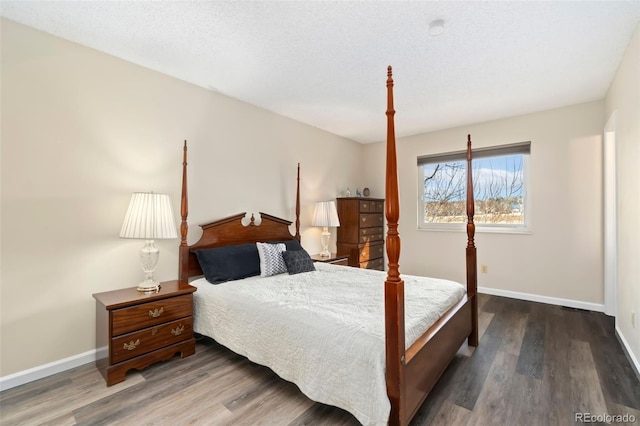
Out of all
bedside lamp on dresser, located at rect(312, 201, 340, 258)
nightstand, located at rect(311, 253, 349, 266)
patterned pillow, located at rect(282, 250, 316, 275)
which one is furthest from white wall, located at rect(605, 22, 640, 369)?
bedside lamp on dresser, located at rect(312, 201, 340, 258)

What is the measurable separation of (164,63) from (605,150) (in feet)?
15.4

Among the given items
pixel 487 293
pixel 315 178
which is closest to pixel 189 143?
pixel 315 178

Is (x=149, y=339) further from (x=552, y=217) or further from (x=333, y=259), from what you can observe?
(x=552, y=217)

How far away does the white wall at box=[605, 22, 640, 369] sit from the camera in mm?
2168

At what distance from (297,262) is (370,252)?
2.01 metres

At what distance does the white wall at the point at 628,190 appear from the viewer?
7.11ft

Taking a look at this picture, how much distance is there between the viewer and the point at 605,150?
3.38 m

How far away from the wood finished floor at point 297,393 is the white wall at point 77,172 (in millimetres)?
470

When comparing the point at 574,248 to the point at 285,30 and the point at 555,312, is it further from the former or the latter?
the point at 285,30

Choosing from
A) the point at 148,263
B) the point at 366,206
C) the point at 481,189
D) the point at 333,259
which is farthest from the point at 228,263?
the point at 481,189

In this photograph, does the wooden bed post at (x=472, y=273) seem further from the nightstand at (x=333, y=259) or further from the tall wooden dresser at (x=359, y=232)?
the tall wooden dresser at (x=359, y=232)

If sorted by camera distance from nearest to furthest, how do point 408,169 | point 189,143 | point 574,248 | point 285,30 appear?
point 285,30
point 189,143
point 574,248
point 408,169

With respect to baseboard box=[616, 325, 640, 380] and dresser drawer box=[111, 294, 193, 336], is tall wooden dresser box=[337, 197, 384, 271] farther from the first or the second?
baseboard box=[616, 325, 640, 380]

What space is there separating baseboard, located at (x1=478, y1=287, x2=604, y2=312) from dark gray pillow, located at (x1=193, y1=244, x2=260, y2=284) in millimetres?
3345
